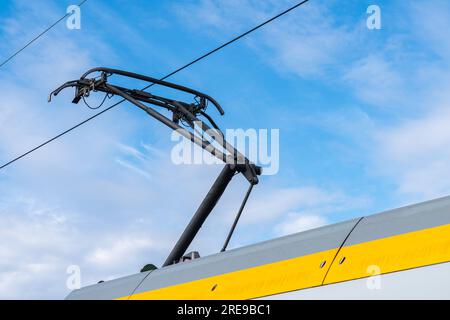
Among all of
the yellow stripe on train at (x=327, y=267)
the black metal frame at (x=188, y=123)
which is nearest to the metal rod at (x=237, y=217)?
the black metal frame at (x=188, y=123)

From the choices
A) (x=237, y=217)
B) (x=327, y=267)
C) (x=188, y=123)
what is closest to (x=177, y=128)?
(x=188, y=123)

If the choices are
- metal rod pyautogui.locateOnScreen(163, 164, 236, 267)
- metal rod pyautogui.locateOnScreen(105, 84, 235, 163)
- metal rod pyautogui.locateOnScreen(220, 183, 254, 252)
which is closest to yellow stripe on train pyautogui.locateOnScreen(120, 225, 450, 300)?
metal rod pyautogui.locateOnScreen(220, 183, 254, 252)

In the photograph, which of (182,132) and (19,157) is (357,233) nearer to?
(182,132)

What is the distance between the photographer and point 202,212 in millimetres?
7730

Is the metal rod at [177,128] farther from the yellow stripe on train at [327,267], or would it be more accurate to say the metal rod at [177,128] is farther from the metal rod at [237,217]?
the yellow stripe on train at [327,267]

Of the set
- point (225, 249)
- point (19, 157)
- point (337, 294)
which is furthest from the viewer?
point (19, 157)

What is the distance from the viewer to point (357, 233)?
5.26m

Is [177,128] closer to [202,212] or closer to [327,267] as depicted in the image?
[202,212]

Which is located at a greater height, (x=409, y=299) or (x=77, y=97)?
(x=77, y=97)

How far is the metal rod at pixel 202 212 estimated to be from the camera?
7668 mm

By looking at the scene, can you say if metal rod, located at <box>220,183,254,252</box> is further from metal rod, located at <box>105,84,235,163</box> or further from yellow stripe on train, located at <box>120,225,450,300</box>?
yellow stripe on train, located at <box>120,225,450,300</box>

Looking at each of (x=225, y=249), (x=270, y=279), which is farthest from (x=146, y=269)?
(x=270, y=279)

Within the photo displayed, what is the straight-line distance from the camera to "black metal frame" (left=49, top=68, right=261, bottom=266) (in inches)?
301
